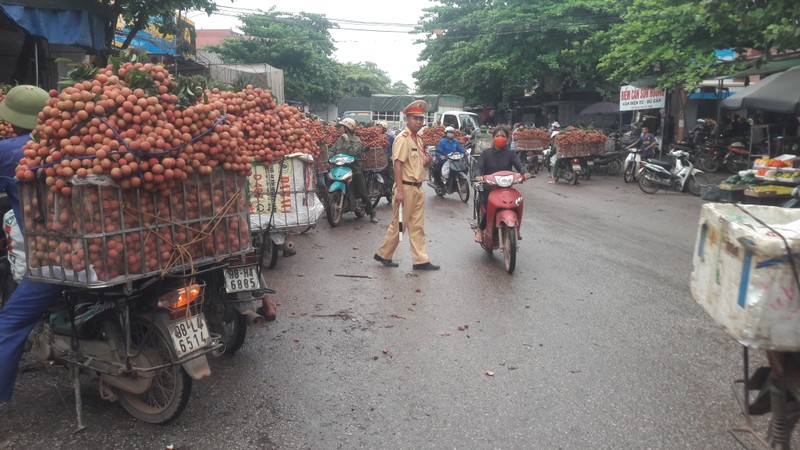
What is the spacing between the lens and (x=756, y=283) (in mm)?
2355

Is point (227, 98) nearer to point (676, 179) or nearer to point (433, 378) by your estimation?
point (433, 378)

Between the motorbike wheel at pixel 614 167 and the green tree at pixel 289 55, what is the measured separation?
22421 millimetres

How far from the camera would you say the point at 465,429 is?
3.44 metres

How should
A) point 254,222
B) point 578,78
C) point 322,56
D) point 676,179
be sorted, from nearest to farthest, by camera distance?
point 254,222 → point 676,179 → point 578,78 → point 322,56

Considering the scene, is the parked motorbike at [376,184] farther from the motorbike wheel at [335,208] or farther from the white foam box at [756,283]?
the white foam box at [756,283]

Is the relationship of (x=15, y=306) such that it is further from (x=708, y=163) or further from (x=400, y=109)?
(x=400, y=109)

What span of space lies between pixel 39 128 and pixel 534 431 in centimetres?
320

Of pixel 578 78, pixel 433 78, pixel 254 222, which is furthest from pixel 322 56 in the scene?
pixel 254 222

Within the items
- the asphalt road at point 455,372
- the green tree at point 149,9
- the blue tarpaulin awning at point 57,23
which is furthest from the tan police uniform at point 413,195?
the green tree at point 149,9

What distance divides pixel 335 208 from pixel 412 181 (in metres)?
3.32

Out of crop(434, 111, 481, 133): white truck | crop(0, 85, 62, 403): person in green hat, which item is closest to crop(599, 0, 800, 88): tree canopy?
crop(434, 111, 481, 133): white truck

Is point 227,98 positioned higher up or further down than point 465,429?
higher up

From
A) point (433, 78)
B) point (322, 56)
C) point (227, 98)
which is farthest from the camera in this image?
point (322, 56)

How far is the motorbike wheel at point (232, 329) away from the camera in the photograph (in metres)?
4.36
